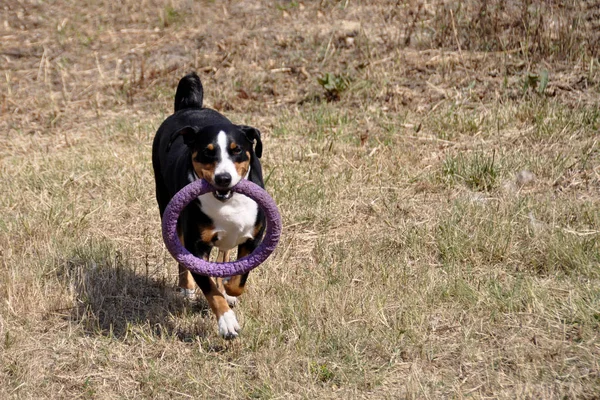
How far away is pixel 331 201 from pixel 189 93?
135cm

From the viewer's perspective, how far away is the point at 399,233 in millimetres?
5879

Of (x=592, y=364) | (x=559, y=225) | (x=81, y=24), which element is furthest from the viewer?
(x=81, y=24)

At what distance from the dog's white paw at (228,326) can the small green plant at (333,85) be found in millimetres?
4417

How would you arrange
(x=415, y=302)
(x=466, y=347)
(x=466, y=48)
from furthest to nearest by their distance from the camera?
(x=466, y=48)
(x=415, y=302)
(x=466, y=347)

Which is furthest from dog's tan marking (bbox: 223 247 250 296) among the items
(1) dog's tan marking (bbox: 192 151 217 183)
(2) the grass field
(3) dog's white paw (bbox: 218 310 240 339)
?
(1) dog's tan marking (bbox: 192 151 217 183)

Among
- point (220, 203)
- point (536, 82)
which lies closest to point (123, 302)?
point (220, 203)

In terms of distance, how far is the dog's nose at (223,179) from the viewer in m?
4.45

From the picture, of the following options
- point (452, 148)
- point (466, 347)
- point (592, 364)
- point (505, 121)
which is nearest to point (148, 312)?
point (466, 347)

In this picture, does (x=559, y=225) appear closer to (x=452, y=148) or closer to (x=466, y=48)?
(x=452, y=148)

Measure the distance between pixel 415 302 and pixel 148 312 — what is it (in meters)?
1.60

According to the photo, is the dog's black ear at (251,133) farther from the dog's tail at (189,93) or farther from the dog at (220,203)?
the dog's tail at (189,93)

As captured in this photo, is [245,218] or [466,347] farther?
[245,218]

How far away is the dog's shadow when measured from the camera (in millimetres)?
4957

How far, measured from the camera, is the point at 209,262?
471cm
